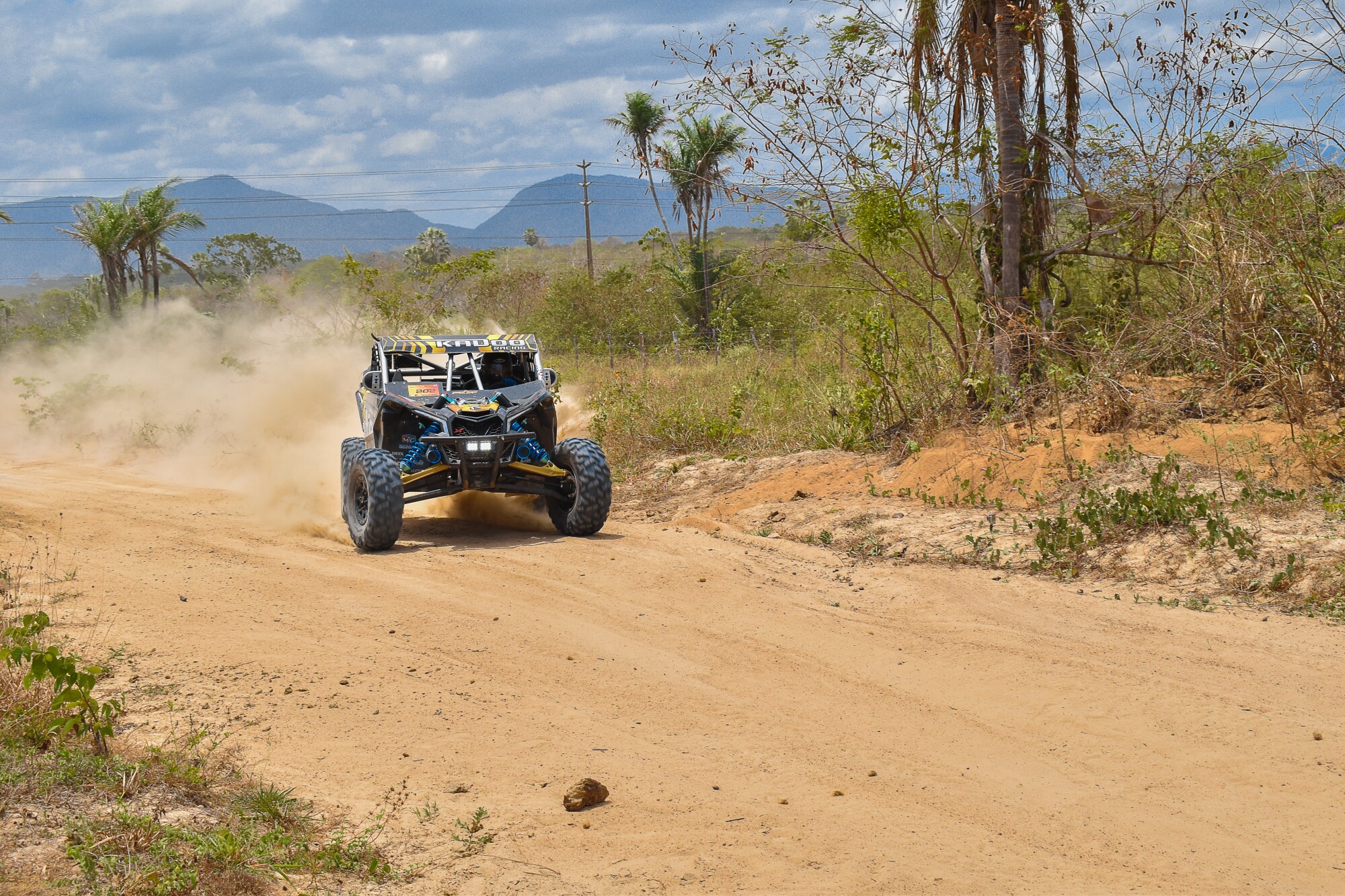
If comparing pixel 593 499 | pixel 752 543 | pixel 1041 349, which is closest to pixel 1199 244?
pixel 1041 349

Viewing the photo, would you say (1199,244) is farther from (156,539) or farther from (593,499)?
(156,539)

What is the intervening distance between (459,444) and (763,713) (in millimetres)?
5067

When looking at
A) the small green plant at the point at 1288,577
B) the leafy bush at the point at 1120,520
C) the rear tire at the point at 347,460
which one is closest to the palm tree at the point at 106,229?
the rear tire at the point at 347,460

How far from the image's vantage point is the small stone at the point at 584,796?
470 cm

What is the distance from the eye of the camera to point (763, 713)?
5.91 metres

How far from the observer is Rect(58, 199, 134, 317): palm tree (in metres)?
34.8

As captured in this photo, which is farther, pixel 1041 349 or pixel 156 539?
pixel 1041 349

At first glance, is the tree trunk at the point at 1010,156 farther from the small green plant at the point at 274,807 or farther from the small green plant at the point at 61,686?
the small green plant at the point at 61,686

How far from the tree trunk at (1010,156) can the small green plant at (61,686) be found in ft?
35.5

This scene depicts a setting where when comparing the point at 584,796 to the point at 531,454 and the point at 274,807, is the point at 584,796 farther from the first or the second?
the point at 531,454

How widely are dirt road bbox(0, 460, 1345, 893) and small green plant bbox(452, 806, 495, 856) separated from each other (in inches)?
2.1

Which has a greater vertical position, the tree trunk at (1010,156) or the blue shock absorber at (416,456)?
the tree trunk at (1010,156)

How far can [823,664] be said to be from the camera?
6.73 m

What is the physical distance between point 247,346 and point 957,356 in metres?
15.0
